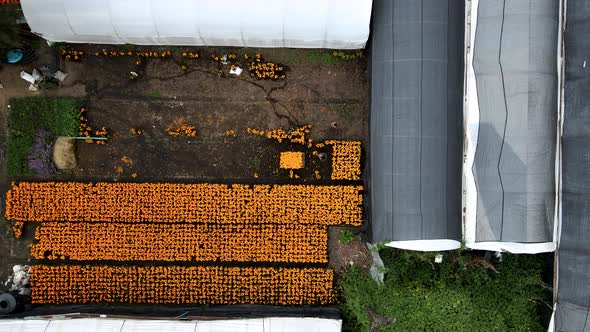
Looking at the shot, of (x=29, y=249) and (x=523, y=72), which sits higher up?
(x=523, y=72)

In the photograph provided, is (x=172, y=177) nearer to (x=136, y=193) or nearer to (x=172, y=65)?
(x=136, y=193)

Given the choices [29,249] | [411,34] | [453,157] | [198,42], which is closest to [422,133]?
[453,157]

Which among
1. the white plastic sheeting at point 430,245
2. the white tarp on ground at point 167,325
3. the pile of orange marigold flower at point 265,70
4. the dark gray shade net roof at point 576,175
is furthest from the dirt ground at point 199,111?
the dark gray shade net roof at point 576,175

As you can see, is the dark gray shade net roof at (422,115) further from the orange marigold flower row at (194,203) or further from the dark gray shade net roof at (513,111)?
the orange marigold flower row at (194,203)

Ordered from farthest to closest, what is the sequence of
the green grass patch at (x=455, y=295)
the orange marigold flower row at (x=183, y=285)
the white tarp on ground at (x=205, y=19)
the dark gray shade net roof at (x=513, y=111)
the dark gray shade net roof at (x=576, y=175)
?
the orange marigold flower row at (x=183, y=285), the green grass patch at (x=455, y=295), the white tarp on ground at (x=205, y=19), the dark gray shade net roof at (x=513, y=111), the dark gray shade net roof at (x=576, y=175)

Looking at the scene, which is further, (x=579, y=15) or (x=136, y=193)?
(x=136, y=193)

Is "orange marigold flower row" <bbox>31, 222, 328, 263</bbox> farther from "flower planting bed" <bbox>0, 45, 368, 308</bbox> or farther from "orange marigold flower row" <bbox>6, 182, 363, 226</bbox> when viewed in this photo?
"orange marigold flower row" <bbox>6, 182, 363, 226</bbox>

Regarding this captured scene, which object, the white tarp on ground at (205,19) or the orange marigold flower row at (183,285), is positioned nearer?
the white tarp on ground at (205,19)
